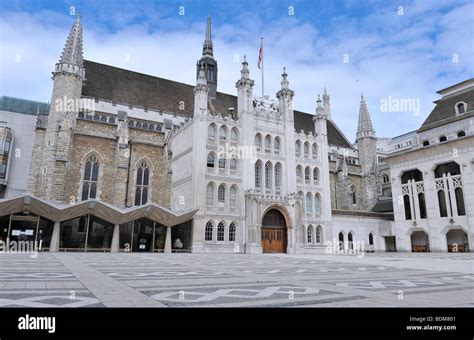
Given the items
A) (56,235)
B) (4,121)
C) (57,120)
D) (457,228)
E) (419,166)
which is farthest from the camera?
(4,121)

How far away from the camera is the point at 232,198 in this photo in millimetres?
34062

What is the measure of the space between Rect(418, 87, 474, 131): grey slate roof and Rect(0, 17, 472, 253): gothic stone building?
14369 millimetres

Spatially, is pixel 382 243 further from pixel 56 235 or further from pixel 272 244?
pixel 56 235

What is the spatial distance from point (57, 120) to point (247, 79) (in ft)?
62.9

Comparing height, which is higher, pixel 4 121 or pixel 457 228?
pixel 4 121

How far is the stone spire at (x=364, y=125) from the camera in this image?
52562mm

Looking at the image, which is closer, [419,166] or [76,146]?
[76,146]

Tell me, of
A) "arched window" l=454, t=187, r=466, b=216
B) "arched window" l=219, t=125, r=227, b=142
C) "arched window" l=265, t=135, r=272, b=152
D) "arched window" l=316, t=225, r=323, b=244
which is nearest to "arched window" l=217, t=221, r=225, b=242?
"arched window" l=219, t=125, r=227, b=142

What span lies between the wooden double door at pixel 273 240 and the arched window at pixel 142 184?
1293cm

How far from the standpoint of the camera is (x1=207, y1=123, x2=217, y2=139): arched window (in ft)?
112

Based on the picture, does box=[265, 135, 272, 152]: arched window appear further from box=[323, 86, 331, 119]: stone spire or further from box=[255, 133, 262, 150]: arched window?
box=[323, 86, 331, 119]: stone spire

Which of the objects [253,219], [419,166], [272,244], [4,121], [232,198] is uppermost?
[4,121]

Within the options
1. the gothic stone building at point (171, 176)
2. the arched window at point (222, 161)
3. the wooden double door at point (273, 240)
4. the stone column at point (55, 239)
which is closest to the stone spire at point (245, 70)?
the gothic stone building at point (171, 176)

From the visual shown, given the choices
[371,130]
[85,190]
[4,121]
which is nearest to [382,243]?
[371,130]
